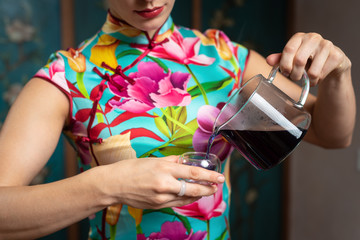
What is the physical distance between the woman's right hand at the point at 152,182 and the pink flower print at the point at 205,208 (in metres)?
0.21

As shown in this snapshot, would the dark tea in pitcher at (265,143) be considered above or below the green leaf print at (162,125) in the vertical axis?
above

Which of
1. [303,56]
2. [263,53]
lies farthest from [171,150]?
[263,53]

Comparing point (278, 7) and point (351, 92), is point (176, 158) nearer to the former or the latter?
point (351, 92)

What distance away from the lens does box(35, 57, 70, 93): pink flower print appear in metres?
0.95

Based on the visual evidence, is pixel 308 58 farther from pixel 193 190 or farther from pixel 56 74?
pixel 56 74

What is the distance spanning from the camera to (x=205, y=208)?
101 cm

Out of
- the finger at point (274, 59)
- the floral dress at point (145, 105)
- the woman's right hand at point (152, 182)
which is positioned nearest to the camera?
the woman's right hand at point (152, 182)

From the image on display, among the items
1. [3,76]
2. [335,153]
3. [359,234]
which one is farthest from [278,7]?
[3,76]

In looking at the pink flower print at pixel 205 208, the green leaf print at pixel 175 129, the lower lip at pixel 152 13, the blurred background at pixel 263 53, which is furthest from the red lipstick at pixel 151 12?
the blurred background at pixel 263 53

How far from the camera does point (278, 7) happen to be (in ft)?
8.82

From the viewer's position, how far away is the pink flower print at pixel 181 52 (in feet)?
3.45

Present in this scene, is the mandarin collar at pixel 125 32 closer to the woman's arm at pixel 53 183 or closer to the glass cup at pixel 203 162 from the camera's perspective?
the woman's arm at pixel 53 183

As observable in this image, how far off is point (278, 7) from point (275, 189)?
1.30 metres

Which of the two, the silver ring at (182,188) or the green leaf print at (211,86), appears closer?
the silver ring at (182,188)
